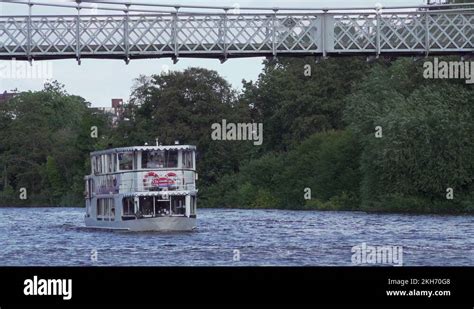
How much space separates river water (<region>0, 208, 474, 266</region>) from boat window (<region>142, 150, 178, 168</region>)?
11.5 feet

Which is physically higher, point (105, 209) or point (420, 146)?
point (420, 146)

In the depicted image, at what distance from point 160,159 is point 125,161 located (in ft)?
8.30

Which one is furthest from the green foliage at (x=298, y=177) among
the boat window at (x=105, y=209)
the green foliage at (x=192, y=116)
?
the boat window at (x=105, y=209)

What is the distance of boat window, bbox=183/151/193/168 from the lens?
7381cm

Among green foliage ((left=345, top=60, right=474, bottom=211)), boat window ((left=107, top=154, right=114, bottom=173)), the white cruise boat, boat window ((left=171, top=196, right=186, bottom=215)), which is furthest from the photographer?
green foliage ((left=345, top=60, right=474, bottom=211))

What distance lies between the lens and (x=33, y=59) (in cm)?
6556

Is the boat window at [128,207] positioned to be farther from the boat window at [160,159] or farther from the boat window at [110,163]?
the boat window at [110,163]

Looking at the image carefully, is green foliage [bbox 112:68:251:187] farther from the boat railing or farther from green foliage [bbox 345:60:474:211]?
the boat railing

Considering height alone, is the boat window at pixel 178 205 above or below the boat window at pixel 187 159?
below

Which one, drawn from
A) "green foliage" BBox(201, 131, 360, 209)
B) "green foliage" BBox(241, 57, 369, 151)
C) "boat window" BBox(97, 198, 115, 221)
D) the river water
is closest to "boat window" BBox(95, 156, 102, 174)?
"boat window" BBox(97, 198, 115, 221)
